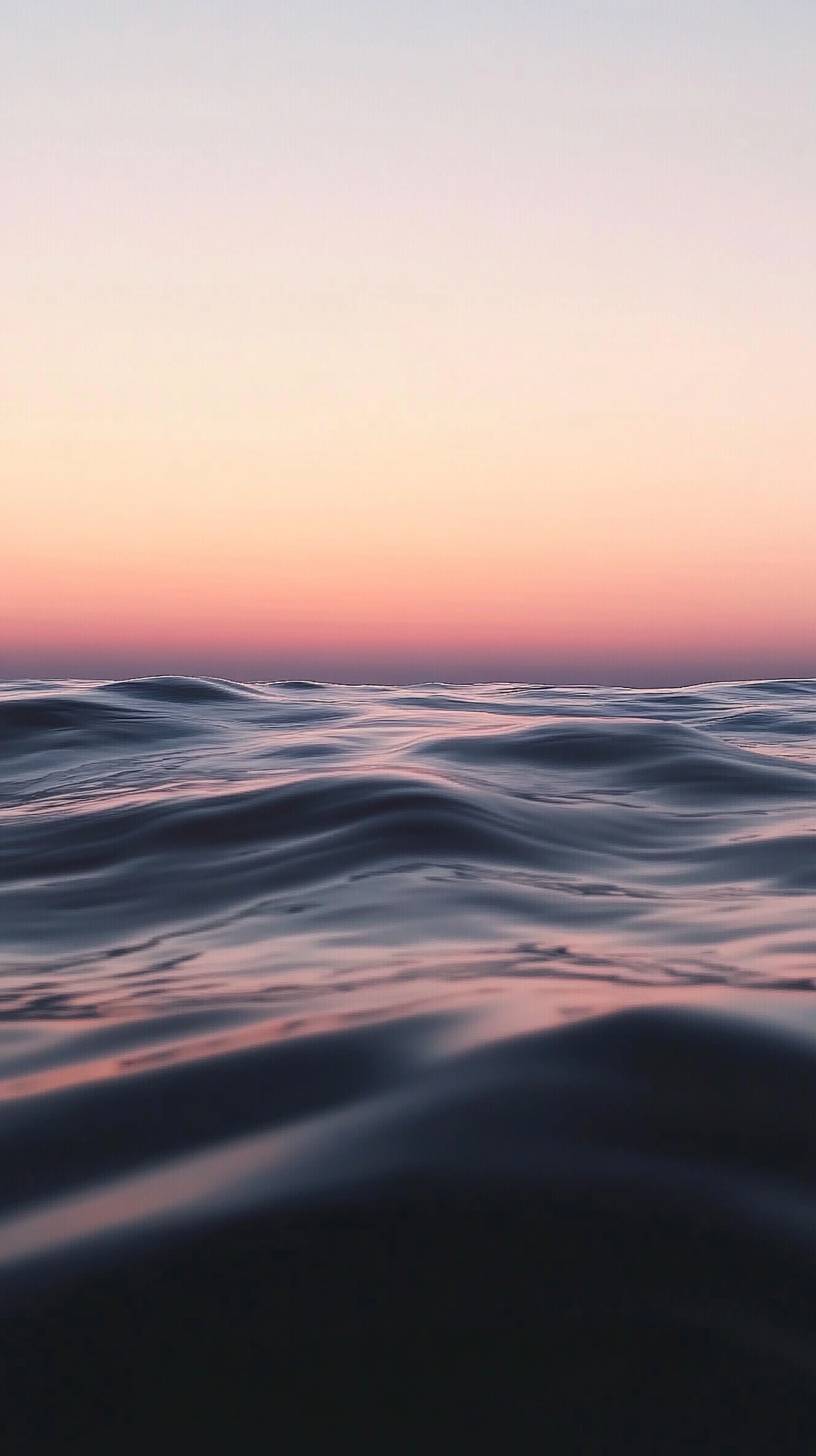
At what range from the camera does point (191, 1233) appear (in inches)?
41.6

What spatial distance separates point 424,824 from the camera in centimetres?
372

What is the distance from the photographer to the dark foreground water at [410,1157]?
87cm

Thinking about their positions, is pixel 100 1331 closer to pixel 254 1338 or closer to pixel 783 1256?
pixel 254 1338

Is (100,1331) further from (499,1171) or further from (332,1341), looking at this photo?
(499,1171)

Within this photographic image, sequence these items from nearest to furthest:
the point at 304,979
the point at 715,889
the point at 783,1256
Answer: the point at 783,1256 → the point at 304,979 → the point at 715,889

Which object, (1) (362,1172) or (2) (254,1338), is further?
(1) (362,1172)

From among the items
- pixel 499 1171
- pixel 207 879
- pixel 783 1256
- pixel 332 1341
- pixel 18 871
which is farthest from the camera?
pixel 18 871

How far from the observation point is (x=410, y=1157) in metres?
1.20

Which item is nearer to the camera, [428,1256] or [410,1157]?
[428,1256]

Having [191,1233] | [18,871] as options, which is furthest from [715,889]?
[191,1233]

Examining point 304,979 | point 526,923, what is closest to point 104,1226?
point 304,979

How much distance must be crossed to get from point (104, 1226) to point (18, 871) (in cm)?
256

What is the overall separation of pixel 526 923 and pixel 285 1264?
62.1 inches

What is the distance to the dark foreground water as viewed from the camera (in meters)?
0.87
